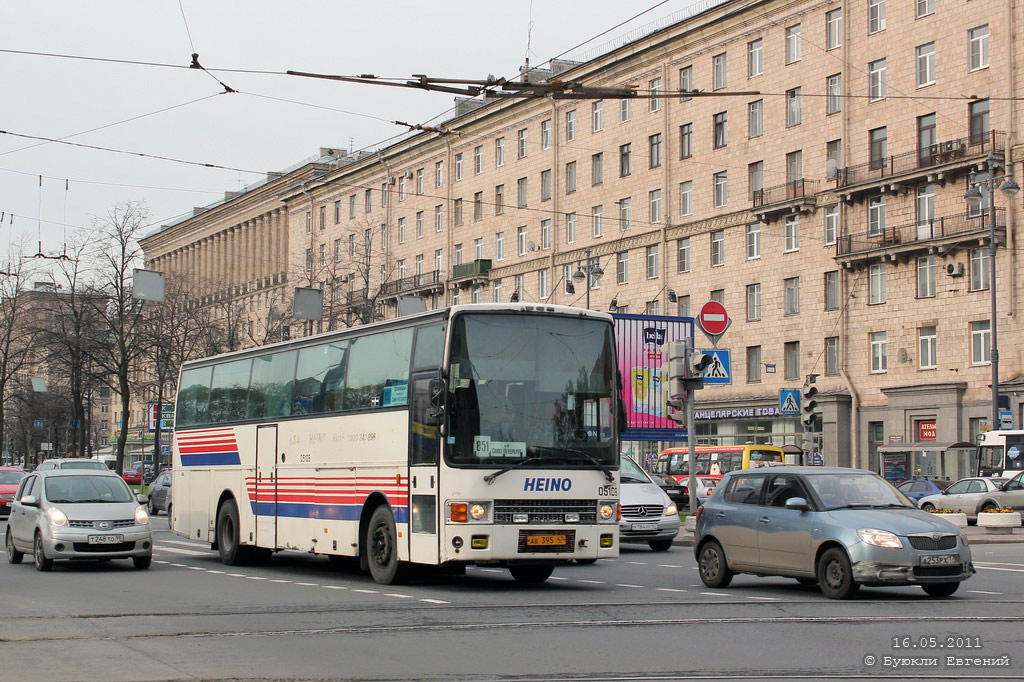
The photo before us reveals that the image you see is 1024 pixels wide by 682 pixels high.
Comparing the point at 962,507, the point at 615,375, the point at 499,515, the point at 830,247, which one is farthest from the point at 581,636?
the point at 830,247

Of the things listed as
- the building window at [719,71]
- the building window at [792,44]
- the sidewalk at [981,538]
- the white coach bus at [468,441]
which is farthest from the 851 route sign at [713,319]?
the building window at [719,71]

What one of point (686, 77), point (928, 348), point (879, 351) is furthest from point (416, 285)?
point (928, 348)

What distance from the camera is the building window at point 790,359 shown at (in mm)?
57281

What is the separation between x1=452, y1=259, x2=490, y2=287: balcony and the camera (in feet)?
251

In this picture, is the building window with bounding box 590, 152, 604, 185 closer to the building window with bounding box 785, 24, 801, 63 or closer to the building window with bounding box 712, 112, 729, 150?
the building window with bounding box 712, 112, 729, 150

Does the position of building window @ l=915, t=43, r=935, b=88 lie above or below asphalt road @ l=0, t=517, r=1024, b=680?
above

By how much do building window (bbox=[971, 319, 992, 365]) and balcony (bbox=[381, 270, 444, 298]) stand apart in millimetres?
37491

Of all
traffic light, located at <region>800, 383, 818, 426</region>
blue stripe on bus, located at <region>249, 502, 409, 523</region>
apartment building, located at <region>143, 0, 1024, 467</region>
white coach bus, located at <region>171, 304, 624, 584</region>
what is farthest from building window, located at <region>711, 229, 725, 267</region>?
white coach bus, located at <region>171, 304, 624, 584</region>

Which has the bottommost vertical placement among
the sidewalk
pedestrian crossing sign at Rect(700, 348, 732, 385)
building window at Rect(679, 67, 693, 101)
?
the sidewalk

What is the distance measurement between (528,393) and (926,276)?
38747mm

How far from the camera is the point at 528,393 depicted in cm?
1639

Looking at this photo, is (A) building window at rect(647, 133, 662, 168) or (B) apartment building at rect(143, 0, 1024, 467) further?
(A) building window at rect(647, 133, 662, 168)

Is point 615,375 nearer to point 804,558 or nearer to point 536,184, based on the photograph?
point 804,558

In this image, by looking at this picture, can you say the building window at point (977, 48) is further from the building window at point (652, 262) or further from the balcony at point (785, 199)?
the building window at point (652, 262)
